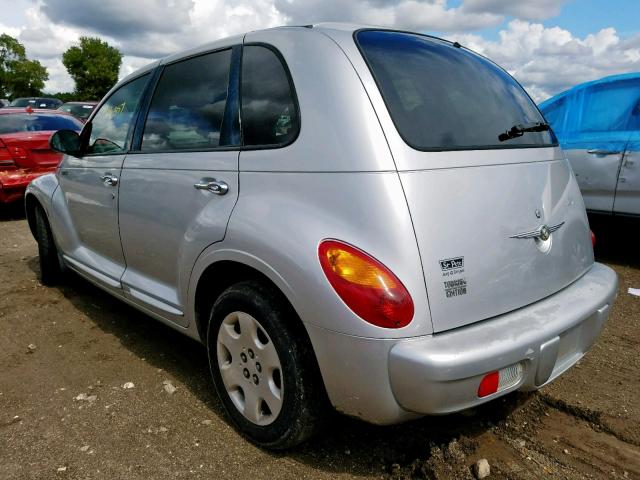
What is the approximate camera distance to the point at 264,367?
2139mm

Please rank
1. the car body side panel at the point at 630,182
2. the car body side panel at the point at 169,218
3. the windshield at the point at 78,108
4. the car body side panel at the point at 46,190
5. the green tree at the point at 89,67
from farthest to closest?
the green tree at the point at 89,67
the windshield at the point at 78,108
the car body side panel at the point at 630,182
the car body side panel at the point at 46,190
the car body side panel at the point at 169,218

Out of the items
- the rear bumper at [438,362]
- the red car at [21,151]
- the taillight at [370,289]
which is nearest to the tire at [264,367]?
the rear bumper at [438,362]

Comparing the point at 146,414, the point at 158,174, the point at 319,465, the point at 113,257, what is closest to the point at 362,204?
the point at 319,465

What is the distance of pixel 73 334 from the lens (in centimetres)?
365

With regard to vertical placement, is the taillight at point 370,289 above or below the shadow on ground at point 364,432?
above

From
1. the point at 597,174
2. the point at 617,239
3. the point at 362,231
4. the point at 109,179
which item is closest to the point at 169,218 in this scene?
the point at 109,179

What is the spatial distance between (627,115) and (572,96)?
0.60 metres

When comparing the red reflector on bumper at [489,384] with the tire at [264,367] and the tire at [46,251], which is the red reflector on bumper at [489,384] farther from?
the tire at [46,251]

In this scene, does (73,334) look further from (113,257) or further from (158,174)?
(158,174)

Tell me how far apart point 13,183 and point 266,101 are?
6403mm

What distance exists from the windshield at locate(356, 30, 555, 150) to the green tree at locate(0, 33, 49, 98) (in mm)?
79911

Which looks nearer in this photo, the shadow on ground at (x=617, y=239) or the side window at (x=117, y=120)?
the side window at (x=117, y=120)

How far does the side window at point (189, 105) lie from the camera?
100 inches

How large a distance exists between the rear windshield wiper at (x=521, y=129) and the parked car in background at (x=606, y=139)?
2985 mm
